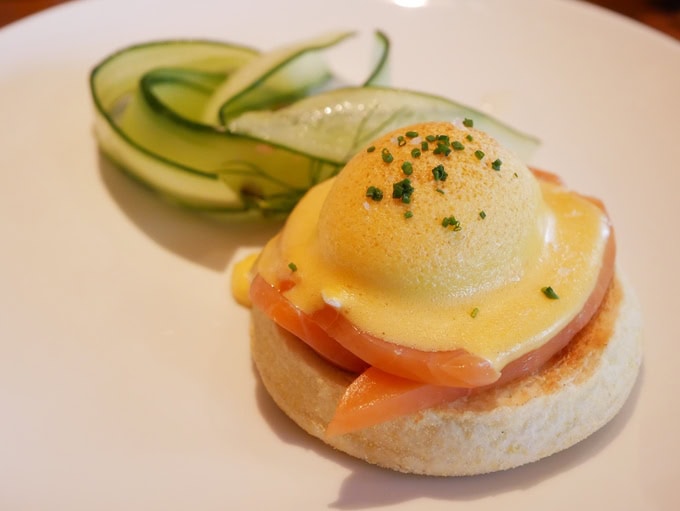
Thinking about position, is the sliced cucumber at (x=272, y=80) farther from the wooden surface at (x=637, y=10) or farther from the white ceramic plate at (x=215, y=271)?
the wooden surface at (x=637, y=10)

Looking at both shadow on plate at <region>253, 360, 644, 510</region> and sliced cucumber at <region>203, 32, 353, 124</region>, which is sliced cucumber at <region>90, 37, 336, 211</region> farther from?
shadow on plate at <region>253, 360, 644, 510</region>

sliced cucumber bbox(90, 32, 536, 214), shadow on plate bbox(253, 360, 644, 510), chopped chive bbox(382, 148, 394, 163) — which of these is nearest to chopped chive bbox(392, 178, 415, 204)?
chopped chive bbox(382, 148, 394, 163)

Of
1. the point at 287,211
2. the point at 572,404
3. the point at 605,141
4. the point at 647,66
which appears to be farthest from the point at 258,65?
the point at 572,404

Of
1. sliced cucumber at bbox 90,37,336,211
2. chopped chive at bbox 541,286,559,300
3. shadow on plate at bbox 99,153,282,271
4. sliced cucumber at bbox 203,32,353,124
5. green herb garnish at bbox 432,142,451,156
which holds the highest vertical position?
green herb garnish at bbox 432,142,451,156

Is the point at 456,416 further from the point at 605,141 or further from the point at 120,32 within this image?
the point at 120,32

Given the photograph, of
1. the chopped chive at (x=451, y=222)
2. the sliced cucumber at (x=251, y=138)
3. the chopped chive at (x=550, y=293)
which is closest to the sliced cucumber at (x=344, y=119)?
the sliced cucumber at (x=251, y=138)

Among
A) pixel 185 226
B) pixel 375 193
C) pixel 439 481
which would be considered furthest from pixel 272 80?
pixel 439 481
